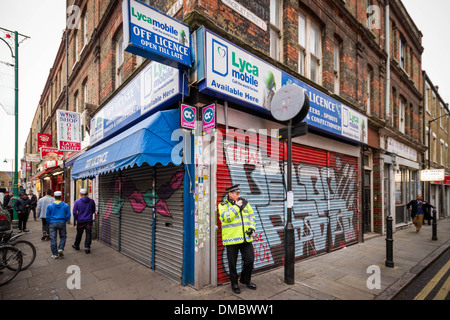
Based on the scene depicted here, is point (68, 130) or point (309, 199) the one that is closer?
point (309, 199)

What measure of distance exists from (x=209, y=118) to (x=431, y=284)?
598cm

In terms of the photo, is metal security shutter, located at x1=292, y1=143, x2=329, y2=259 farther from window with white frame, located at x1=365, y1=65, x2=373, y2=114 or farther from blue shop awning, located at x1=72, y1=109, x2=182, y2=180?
window with white frame, located at x1=365, y1=65, x2=373, y2=114

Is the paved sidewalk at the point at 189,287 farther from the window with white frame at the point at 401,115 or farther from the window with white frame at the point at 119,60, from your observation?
the window with white frame at the point at 401,115

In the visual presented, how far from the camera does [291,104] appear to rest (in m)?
5.07

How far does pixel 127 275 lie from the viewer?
550 centimetres

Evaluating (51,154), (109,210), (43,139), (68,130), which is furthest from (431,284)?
(43,139)

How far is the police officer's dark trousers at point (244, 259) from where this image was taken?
15.1ft

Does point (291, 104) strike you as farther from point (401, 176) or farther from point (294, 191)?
point (401, 176)

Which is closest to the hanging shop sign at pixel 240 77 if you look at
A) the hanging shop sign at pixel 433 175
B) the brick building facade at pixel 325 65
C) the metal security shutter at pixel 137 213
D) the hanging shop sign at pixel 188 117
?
the brick building facade at pixel 325 65

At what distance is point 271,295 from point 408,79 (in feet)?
54.8

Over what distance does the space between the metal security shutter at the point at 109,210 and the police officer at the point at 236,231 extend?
178 inches

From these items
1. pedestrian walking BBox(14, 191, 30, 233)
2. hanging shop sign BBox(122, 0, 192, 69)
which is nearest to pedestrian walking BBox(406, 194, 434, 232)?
hanging shop sign BBox(122, 0, 192, 69)
